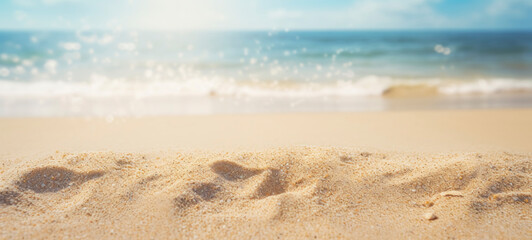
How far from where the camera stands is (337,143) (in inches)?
149

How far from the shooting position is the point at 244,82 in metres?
10.5

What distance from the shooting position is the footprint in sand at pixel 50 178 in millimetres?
2477

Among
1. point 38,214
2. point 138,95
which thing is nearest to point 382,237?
point 38,214

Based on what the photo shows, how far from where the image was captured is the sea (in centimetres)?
673

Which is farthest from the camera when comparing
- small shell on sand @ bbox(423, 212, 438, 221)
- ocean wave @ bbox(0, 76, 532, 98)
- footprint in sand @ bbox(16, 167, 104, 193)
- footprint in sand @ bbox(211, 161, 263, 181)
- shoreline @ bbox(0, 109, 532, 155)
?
ocean wave @ bbox(0, 76, 532, 98)

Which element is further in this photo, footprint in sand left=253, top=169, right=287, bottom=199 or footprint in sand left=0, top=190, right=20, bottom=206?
footprint in sand left=253, top=169, right=287, bottom=199

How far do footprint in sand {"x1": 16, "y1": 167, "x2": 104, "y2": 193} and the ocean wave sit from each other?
5.47 meters

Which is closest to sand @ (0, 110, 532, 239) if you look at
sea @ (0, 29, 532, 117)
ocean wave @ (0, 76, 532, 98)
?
sea @ (0, 29, 532, 117)

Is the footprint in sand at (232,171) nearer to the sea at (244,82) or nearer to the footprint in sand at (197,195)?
the footprint in sand at (197,195)

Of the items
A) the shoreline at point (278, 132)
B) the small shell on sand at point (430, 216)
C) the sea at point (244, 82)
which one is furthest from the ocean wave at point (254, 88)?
the small shell on sand at point (430, 216)

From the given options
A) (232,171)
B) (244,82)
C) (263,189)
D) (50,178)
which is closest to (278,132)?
(232,171)

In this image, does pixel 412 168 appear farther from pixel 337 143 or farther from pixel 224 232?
pixel 224 232

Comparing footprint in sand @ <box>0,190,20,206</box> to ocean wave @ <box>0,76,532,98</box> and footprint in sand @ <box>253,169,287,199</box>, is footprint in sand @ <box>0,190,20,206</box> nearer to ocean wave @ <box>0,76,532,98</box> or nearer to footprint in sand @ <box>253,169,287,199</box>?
footprint in sand @ <box>253,169,287,199</box>

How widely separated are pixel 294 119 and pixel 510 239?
3408 mm
